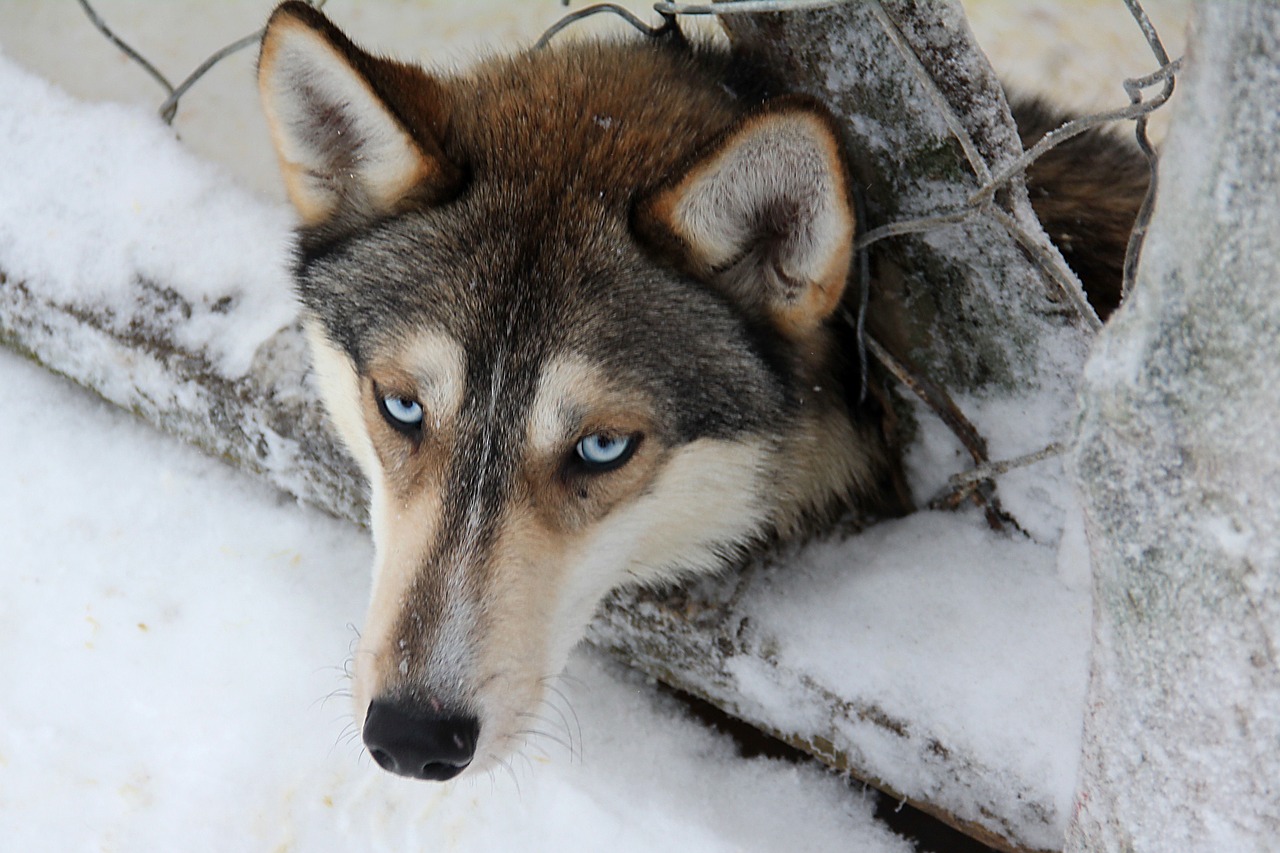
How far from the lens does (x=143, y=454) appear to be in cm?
283

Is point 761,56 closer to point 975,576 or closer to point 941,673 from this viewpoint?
point 975,576

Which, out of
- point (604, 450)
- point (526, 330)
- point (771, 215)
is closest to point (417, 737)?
point (604, 450)

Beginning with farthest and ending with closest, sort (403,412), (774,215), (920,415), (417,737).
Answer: (920,415) → (403,412) → (774,215) → (417,737)

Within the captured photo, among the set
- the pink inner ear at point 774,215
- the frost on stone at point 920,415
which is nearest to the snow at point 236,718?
the frost on stone at point 920,415

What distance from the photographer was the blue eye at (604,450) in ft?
6.20

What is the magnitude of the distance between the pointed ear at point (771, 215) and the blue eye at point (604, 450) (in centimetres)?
34

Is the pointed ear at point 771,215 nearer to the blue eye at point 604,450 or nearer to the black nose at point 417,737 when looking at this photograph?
the blue eye at point 604,450

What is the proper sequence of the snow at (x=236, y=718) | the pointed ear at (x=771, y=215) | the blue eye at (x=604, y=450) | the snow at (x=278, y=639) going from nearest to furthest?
the pointed ear at (x=771, y=215) < the blue eye at (x=604, y=450) < the snow at (x=278, y=639) < the snow at (x=236, y=718)

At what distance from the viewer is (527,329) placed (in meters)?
1.83

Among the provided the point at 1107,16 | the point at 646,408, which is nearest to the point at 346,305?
the point at 646,408

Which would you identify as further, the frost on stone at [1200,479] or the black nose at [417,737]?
the black nose at [417,737]

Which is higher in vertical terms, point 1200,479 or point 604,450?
point 1200,479

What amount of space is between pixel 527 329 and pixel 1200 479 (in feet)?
3.61

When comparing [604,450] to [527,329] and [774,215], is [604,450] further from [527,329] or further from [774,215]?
[774,215]
